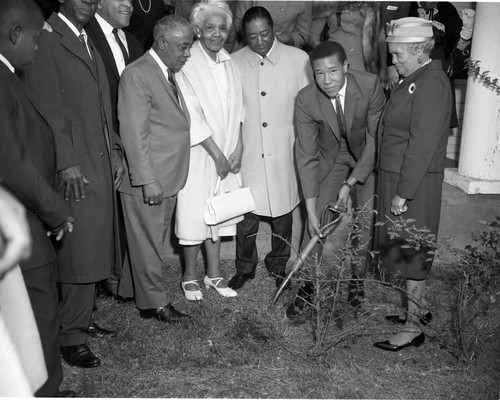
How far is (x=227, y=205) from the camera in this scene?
18.8 ft

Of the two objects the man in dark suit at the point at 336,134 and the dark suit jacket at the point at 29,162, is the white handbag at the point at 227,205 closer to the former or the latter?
the man in dark suit at the point at 336,134

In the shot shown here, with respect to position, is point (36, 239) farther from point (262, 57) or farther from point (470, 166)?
point (470, 166)

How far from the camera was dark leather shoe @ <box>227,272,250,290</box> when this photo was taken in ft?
20.1

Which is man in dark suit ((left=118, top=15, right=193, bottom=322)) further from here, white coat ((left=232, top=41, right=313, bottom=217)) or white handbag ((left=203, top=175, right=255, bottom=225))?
white coat ((left=232, top=41, right=313, bottom=217))

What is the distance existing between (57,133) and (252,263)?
240 centimetres

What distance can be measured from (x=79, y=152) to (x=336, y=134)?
1886 mm

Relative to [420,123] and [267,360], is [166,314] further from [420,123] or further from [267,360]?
[420,123]

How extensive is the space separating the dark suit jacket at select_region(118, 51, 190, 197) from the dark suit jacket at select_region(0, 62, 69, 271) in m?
1.11

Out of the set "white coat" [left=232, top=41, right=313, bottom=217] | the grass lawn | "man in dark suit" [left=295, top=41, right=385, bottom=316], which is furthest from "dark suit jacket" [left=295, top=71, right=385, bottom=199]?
the grass lawn

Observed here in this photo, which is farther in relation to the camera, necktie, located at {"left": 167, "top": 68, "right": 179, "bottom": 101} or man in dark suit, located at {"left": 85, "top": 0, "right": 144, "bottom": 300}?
necktie, located at {"left": 167, "top": 68, "right": 179, "bottom": 101}

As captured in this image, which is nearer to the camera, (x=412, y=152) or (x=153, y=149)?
(x=412, y=152)

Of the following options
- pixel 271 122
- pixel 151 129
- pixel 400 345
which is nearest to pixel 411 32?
pixel 271 122

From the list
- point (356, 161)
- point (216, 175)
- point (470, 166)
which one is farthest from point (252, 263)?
point (470, 166)

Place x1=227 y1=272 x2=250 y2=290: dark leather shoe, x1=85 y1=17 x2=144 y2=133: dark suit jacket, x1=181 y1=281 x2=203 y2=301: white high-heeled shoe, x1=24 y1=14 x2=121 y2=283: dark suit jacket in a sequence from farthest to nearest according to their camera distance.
Answer: x1=227 y1=272 x2=250 y2=290: dark leather shoe → x1=181 y1=281 x2=203 y2=301: white high-heeled shoe → x1=85 y1=17 x2=144 y2=133: dark suit jacket → x1=24 y1=14 x2=121 y2=283: dark suit jacket
